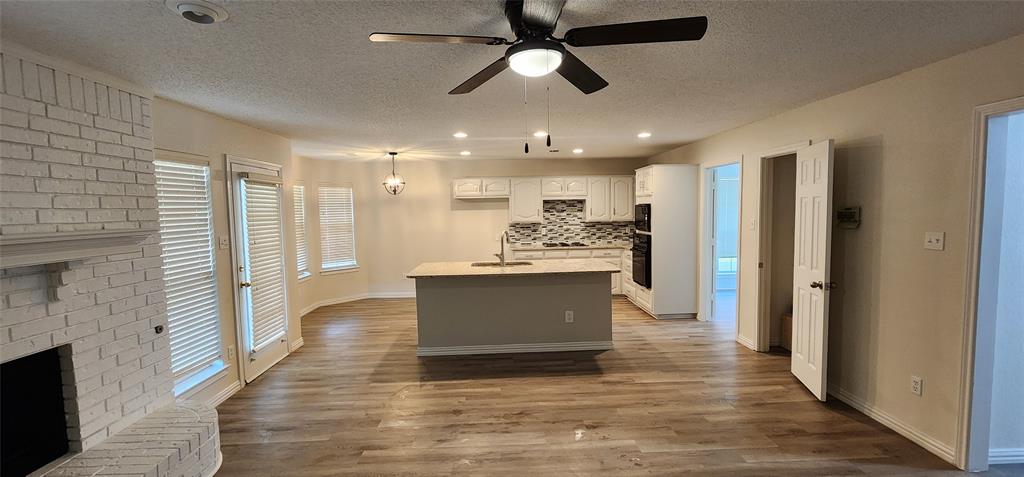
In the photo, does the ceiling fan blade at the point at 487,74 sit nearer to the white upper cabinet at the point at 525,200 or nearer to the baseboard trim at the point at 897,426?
the baseboard trim at the point at 897,426

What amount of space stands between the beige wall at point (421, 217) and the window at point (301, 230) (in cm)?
64

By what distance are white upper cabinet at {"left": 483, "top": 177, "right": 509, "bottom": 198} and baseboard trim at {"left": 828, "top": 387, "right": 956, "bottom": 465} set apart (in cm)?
474

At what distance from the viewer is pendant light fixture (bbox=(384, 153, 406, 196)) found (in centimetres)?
643

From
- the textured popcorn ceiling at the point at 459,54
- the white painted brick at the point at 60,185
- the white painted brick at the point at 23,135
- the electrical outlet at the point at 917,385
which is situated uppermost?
the textured popcorn ceiling at the point at 459,54

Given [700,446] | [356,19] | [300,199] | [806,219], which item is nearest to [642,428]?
[700,446]

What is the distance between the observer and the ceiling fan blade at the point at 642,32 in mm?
1447

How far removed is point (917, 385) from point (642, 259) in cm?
326

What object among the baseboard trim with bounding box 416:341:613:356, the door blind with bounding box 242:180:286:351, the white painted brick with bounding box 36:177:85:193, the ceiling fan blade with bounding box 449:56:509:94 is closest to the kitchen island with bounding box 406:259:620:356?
the baseboard trim with bounding box 416:341:613:356

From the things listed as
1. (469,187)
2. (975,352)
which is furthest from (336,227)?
(975,352)

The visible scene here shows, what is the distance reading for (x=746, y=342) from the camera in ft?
14.2

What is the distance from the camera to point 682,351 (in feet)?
13.7

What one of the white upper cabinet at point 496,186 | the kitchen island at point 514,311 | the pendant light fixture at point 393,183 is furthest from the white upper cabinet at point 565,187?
the kitchen island at point 514,311

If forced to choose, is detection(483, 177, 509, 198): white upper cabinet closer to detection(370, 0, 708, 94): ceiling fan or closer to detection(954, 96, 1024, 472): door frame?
detection(370, 0, 708, 94): ceiling fan

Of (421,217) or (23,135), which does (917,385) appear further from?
(421,217)
